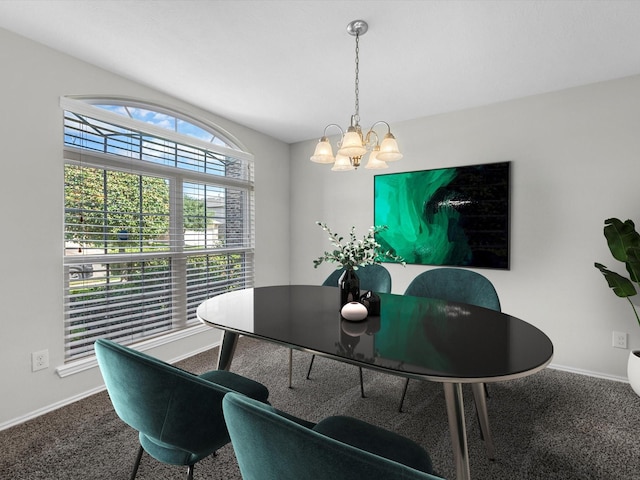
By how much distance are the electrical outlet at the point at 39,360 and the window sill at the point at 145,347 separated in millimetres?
97

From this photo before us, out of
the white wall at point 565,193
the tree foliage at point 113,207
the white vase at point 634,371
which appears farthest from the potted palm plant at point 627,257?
the tree foliage at point 113,207

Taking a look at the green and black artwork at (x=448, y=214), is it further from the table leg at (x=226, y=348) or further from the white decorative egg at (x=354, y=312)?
the table leg at (x=226, y=348)

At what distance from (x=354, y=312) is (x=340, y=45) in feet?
5.56

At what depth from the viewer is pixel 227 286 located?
11.9ft

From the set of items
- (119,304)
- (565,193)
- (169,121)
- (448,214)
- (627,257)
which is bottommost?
(119,304)

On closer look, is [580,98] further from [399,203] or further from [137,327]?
[137,327]

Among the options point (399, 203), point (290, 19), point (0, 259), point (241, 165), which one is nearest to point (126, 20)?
point (290, 19)

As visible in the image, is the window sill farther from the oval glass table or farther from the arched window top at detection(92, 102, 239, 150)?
the arched window top at detection(92, 102, 239, 150)

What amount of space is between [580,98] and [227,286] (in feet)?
12.2

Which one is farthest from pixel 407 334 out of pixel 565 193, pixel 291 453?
pixel 565 193

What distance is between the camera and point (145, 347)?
2768mm

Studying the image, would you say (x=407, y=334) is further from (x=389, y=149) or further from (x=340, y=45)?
(x=340, y=45)

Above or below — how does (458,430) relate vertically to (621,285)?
below

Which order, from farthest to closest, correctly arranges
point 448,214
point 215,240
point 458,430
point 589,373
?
point 215,240 → point 448,214 → point 589,373 → point 458,430
